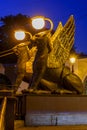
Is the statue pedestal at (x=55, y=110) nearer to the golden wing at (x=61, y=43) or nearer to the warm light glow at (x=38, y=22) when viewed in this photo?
the golden wing at (x=61, y=43)

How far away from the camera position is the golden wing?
1098cm

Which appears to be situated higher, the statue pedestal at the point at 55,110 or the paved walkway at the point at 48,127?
the statue pedestal at the point at 55,110

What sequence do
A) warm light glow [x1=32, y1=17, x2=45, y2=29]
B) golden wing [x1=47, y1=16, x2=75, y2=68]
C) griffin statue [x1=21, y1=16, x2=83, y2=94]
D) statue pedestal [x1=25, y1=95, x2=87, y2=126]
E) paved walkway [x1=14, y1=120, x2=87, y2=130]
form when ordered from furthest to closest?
golden wing [x1=47, y1=16, x2=75, y2=68] < warm light glow [x1=32, y1=17, x2=45, y2=29] < griffin statue [x1=21, y1=16, x2=83, y2=94] < statue pedestal [x1=25, y1=95, x2=87, y2=126] < paved walkway [x1=14, y1=120, x2=87, y2=130]

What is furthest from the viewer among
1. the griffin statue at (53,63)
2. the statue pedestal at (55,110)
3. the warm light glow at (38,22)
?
the warm light glow at (38,22)

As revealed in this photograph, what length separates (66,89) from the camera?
11039 mm

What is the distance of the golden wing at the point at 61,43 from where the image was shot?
11.0m

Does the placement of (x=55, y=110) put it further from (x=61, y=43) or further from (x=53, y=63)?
(x=61, y=43)

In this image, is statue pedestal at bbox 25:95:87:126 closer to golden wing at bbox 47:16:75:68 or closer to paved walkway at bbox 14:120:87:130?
paved walkway at bbox 14:120:87:130

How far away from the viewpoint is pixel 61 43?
11.4 m

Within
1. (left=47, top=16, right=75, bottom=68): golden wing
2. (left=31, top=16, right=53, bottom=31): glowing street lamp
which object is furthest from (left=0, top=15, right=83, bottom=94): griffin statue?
(left=31, top=16, right=53, bottom=31): glowing street lamp

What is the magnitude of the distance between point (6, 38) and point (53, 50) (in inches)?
1145

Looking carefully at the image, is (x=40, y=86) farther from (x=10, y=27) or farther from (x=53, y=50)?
(x=10, y=27)

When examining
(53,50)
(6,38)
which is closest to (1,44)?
(6,38)

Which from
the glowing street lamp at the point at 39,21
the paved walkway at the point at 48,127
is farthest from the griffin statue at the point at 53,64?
the paved walkway at the point at 48,127
